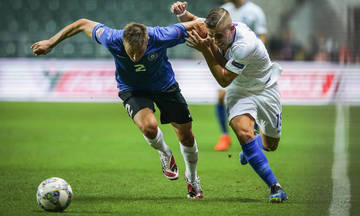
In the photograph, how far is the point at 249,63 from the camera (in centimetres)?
603

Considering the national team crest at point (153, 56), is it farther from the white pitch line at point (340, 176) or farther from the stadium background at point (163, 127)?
the white pitch line at point (340, 176)

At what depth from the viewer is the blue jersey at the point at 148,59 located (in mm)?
5762

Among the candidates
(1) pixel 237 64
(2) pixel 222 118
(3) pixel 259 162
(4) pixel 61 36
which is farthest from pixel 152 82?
(2) pixel 222 118

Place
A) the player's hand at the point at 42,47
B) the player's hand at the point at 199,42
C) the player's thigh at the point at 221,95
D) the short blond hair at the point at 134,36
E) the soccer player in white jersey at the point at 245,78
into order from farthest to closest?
the player's thigh at the point at 221,95 → the player's hand at the point at 42,47 → the soccer player in white jersey at the point at 245,78 → the player's hand at the point at 199,42 → the short blond hair at the point at 134,36

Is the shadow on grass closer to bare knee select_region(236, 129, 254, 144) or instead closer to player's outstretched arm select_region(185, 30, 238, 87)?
bare knee select_region(236, 129, 254, 144)

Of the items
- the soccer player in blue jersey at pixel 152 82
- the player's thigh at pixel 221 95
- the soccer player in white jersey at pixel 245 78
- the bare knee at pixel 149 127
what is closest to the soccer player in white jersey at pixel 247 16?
the player's thigh at pixel 221 95

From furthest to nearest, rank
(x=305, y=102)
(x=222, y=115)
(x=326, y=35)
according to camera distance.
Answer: (x=326, y=35) → (x=305, y=102) → (x=222, y=115)

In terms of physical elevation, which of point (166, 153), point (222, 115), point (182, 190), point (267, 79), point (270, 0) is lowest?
point (270, 0)

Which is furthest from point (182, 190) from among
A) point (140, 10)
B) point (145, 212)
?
point (140, 10)

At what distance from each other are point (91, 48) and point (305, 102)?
699cm

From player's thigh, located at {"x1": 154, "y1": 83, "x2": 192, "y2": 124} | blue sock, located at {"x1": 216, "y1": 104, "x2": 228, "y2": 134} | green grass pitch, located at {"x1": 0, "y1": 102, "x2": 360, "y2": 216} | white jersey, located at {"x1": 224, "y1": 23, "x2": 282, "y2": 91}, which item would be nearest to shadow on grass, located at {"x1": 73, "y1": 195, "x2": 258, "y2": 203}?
green grass pitch, located at {"x1": 0, "y1": 102, "x2": 360, "y2": 216}

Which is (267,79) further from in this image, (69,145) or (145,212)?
(69,145)

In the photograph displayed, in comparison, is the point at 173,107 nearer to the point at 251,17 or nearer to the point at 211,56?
the point at 211,56

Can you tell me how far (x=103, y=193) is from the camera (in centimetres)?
621
